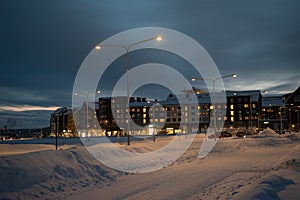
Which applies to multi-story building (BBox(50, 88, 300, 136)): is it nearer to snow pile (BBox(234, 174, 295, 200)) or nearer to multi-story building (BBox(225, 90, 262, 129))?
multi-story building (BBox(225, 90, 262, 129))

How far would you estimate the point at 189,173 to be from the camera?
580 inches

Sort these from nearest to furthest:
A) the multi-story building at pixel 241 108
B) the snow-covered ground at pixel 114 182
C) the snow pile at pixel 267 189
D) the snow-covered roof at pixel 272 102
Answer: the snow pile at pixel 267 189, the snow-covered ground at pixel 114 182, the multi-story building at pixel 241 108, the snow-covered roof at pixel 272 102

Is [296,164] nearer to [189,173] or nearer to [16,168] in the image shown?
[189,173]

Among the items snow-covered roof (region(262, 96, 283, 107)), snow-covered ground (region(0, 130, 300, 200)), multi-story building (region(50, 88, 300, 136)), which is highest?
snow-covered roof (region(262, 96, 283, 107))

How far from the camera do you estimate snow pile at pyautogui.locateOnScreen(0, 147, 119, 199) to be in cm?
1052

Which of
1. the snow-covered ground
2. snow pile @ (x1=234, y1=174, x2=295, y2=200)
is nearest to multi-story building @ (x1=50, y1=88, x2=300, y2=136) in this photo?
the snow-covered ground

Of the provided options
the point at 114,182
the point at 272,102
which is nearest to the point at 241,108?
the point at 272,102

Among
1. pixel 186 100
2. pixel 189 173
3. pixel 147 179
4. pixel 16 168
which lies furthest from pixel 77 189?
pixel 186 100

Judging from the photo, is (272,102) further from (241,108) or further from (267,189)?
(267,189)

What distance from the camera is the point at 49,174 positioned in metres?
12.0

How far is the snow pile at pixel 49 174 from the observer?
10.5 meters

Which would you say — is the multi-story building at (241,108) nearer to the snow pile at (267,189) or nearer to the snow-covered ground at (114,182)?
the snow-covered ground at (114,182)

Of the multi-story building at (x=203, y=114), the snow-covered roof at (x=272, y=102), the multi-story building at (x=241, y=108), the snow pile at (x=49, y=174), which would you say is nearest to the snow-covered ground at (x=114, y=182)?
the snow pile at (x=49, y=174)

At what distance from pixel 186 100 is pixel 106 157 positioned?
376 ft
